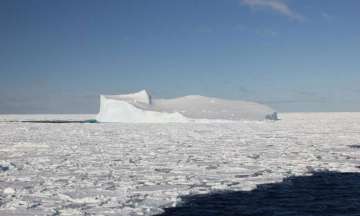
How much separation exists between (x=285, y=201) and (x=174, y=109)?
46.7 meters

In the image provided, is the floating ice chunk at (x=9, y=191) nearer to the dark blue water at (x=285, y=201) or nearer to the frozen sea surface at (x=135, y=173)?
the frozen sea surface at (x=135, y=173)

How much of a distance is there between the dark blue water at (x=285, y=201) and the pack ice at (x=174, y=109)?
41.4 m

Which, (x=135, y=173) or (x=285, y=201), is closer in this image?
(x=285, y=201)

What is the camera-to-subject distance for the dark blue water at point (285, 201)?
744 cm

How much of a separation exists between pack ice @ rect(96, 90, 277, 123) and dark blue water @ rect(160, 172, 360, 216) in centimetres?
4138

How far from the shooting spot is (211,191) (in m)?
9.25

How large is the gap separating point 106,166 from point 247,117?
41531 mm

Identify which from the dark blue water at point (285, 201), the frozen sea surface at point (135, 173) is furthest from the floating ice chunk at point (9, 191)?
the dark blue water at point (285, 201)

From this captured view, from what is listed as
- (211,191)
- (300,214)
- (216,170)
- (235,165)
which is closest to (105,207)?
(211,191)

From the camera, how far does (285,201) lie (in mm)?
8266

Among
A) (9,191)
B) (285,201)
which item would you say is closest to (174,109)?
(9,191)

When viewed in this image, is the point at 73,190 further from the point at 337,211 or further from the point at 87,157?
the point at 87,157

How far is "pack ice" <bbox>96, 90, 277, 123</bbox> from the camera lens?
52094 mm

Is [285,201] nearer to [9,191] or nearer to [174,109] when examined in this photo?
[9,191]
